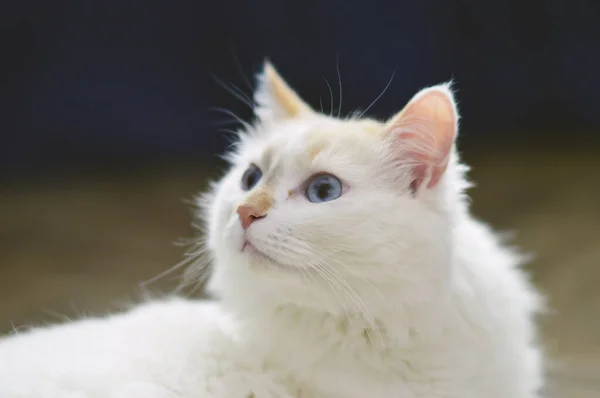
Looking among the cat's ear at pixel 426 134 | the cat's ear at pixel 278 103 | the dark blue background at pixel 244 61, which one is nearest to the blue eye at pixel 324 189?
the cat's ear at pixel 426 134

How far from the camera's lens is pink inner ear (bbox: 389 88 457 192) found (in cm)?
114

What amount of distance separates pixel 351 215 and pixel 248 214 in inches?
6.2

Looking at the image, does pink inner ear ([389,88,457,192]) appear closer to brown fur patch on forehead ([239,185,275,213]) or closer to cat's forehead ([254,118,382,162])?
cat's forehead ([254,118,382,162])

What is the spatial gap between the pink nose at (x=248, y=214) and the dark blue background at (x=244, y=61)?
161 centimetres

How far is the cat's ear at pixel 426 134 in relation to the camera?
114cm

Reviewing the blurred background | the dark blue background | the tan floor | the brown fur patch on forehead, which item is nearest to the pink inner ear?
the brown fur patch on forehead

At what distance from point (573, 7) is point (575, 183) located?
0.68m

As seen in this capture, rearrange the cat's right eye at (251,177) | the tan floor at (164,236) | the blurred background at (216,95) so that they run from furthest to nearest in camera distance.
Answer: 1. the blurred background at (216,95)
2. the tan floor at (164,236)
3. the cat's right eye at (251,177)

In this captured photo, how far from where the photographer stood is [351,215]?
1104 mm

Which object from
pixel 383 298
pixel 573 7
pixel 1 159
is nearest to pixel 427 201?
pixel 383 298

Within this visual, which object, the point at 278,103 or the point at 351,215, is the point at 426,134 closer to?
the point at 351,215

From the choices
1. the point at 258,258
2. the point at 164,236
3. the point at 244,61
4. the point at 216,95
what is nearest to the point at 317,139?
the point at 258,258

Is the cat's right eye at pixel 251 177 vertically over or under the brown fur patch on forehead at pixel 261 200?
over

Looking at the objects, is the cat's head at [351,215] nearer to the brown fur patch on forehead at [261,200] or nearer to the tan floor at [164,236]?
the brown fur patch on forehead at [261,200]
